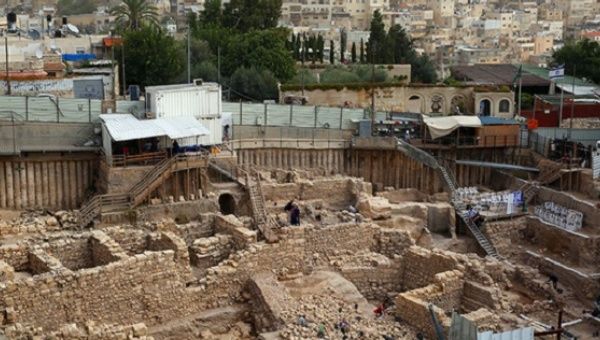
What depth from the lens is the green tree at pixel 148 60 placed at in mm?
40375

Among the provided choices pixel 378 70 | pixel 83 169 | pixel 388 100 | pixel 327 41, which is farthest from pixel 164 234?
pixel 327 41

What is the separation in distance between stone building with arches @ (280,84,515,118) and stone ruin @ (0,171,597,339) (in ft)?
49.0

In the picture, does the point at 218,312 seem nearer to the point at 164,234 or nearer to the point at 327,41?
the point at 164,234

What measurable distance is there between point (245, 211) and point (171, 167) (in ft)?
8.63

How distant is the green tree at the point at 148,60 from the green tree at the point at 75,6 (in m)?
118

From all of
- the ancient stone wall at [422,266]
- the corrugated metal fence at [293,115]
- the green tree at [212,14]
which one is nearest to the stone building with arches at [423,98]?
the corrugated metal fence at [293,115]

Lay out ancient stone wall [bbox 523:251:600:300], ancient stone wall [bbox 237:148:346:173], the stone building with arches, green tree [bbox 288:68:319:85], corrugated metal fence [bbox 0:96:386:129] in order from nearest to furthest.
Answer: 1. ancient stone wall [bbox 523:251:600:300]
2. corrugated metal fence [bbox 0:96:386:129]
3. ancient stone wall [bbox 237:148:346:173]
4. the stone building with arches
5. green tree [bbox 288:68:319:85]

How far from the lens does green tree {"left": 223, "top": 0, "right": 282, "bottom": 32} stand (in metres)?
61.2

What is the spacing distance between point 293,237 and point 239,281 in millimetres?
2068

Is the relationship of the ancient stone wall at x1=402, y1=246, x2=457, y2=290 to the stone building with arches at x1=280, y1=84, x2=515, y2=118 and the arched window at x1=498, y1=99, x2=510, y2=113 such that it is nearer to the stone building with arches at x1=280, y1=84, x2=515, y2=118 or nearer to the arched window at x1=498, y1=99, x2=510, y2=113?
the stone building with arches at x1=280, y1=84, x2=515, y2=118

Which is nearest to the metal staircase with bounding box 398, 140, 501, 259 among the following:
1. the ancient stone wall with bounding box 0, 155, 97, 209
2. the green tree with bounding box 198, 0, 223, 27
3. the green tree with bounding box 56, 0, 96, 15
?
the ancient stone wall with bounding box 0, 155, 97, 209

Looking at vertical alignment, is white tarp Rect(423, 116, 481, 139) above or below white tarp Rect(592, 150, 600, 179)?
above

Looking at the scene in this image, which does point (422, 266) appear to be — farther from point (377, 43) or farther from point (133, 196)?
point (377, 43)

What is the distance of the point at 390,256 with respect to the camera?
22516mm
